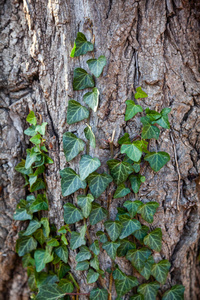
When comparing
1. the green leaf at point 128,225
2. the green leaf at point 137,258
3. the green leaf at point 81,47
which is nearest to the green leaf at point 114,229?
the green leaf at point 128,225

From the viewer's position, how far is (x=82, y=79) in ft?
3.81

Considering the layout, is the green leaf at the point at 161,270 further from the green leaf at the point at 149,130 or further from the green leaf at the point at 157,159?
the green leaf at the point at 149,130

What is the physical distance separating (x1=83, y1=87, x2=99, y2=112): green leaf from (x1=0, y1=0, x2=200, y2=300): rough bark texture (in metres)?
0.05

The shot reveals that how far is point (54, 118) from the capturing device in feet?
4.19

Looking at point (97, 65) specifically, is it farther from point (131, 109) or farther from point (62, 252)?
point (62, 252)

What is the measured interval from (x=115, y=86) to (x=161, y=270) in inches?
41.0

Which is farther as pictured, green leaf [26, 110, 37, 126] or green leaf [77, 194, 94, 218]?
green leaf [26, 110, 37, 126]

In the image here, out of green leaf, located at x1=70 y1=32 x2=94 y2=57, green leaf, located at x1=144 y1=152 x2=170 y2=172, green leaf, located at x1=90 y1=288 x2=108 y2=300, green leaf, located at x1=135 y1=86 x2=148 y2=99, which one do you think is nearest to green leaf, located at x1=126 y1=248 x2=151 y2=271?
green leaf, located at x1=90 y1=288 x2=108 y2=300

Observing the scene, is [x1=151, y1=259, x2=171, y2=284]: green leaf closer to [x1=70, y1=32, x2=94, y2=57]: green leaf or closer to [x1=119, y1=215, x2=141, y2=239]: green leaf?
[x1=119, y1=215, x2=141, y2=239]: green leaf

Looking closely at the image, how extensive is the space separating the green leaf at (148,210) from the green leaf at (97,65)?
27.9 inches

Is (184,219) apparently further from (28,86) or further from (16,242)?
(28,86)

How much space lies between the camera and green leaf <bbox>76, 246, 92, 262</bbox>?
122 cm

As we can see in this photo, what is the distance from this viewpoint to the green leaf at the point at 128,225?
3.84 feet

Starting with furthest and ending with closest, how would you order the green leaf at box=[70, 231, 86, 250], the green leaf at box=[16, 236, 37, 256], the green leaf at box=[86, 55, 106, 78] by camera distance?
the green leaf at box=[16, 236, 37, 256], the green leaf at box=[70, 231, 86, 250], the green leaf at box=[86, 55, 106, 78]
